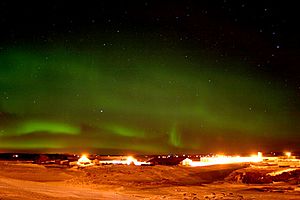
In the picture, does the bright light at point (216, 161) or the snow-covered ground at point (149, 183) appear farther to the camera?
the bright light at point (216, 161)

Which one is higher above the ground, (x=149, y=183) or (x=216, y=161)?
(x=216, y=161)

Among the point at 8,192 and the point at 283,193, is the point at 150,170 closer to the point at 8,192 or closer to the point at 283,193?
the point at 283,193

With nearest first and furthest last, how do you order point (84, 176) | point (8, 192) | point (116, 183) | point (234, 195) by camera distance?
point (8, 192)
point (234, 195)
point (116, 183)
point (84, 176)

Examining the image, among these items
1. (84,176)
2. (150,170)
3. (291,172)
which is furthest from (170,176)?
(291,172)

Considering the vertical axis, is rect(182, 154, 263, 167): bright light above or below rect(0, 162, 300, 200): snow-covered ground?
above

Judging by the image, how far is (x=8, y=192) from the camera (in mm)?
12453

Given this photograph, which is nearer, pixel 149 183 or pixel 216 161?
pixel 149 183

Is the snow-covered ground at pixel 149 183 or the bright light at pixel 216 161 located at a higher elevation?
the bright light at pixel 216 161

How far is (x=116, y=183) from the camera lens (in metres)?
26.2

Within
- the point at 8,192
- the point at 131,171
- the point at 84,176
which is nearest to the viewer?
the point at 8,192

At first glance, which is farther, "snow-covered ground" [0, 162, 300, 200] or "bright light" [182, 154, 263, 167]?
"bright light" [182, 154, 263, 167]

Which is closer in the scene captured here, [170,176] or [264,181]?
[264,181]

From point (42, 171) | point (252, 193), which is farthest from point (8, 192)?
point (42, 171)

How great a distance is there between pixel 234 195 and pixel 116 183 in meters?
9.63
